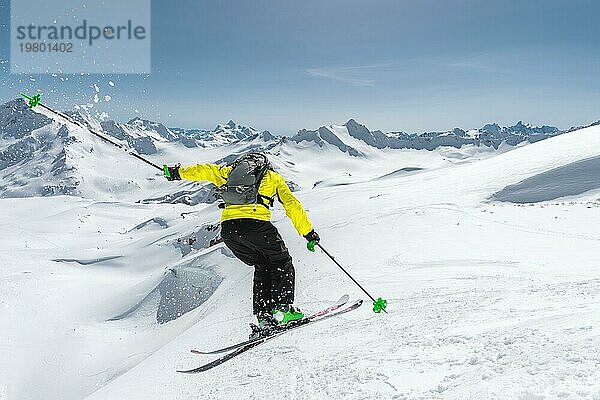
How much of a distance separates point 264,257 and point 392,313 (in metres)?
2.36

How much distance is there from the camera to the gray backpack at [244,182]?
6605 mm

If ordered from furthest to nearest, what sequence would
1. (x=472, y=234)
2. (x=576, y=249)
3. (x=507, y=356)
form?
(x=472, y=234), (x=576, y=249), (x=507, y=356)

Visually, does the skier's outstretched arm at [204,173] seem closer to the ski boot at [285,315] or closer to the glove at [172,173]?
the glove at [172,173]

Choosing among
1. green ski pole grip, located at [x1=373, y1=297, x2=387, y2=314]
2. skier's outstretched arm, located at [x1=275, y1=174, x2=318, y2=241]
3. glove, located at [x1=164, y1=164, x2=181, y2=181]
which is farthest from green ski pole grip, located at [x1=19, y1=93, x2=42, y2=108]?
green ski pole grip, located at [x1=373, y1=297, x2=387, y2=314]

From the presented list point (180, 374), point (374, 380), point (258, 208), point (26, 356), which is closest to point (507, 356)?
point (374, 380)

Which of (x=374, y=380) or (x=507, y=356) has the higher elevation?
(x=507, y=356)

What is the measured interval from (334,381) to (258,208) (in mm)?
2786

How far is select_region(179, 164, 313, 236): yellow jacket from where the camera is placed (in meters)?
6.80

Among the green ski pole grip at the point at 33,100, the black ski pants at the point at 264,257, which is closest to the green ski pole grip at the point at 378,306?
the black ski pants at the point at 264,257

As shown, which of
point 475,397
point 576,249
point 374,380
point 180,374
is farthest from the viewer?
point 576,249

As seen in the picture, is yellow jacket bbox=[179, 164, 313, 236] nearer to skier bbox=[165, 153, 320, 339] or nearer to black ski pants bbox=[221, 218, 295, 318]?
skier bbox=[165, 153, 320, 339]

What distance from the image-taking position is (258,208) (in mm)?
6805

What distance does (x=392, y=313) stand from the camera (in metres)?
7.30

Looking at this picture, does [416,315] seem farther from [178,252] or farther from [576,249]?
A: [178,252]
